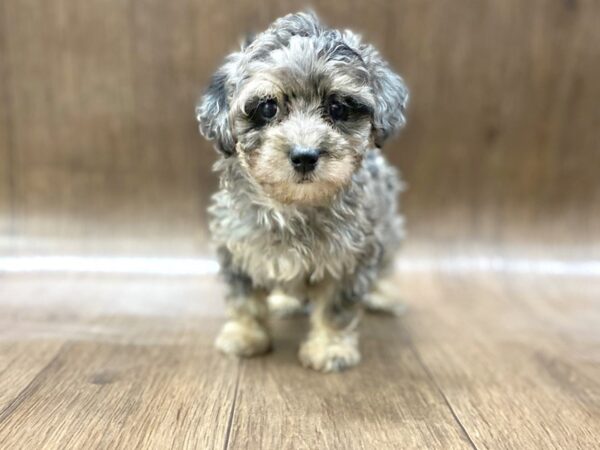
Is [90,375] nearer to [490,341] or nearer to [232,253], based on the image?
[232,253]

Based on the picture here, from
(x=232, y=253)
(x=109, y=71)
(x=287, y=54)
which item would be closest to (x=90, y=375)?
(x=232, y=253)

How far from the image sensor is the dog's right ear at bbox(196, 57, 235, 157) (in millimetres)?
1768

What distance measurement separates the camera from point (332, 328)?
1.99 metres

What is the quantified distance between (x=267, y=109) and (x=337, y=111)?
8.4 inches

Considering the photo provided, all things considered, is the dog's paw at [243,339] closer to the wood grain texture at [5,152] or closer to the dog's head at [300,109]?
the dog's head at [300,109]

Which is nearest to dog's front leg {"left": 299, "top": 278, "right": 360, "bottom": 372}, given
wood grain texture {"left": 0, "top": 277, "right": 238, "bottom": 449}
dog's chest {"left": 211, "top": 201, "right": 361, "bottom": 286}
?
dog's chest {"left": 211, "top": 201, "right": 361, "bottom": 286}

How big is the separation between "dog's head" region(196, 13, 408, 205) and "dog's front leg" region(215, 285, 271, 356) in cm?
47

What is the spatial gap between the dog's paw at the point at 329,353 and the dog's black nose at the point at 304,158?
648 mm

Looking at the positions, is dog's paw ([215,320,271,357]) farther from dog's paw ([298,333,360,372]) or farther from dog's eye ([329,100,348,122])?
dog's eye ([329,100,348,122])

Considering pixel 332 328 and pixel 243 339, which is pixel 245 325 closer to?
pixel 243 339

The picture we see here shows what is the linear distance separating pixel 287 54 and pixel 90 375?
1.13 meters

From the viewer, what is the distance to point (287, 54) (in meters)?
1.66

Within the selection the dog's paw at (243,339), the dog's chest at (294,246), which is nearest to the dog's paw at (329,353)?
the dog's paw at (243,339)

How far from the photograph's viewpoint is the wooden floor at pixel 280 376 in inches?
58.2
